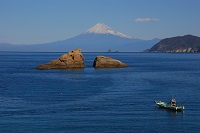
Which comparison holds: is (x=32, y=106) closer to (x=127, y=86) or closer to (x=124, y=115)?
(x=124, y=115)

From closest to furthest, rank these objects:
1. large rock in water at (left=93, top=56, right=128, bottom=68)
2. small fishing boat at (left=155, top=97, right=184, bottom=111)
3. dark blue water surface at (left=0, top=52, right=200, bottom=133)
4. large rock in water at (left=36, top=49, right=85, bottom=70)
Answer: dark blue water surface at (left=0, top=52, right=200, bottom=133), small fishing boat at (left=155, top=97, right=184, bottom=111), large rock in water at (left=36, top=49, right=85, bottom=70), large rock in water at (left=93, top=56, right=128, bottom=68)

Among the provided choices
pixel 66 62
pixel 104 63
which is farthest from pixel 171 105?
pixel 104 63

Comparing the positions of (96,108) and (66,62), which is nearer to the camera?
(96,108)

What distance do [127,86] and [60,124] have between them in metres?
42.0

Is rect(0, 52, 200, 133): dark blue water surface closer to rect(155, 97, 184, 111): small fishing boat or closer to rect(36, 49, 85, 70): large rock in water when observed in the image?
rect(155, 97, 184, 111): small fishing boat

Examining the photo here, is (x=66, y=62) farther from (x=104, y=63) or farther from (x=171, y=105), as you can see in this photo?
(x=171, y=105)

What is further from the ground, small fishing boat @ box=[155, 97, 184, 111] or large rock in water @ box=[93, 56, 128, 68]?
large rock in water @ box=[93, 56, 128, 68]

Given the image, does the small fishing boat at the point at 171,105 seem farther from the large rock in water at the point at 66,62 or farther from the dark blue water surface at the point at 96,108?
the large rock in water at the point at 66,62

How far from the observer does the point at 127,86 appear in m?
96.2

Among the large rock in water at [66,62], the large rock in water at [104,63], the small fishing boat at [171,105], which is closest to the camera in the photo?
the small fishing boat at [171,105]

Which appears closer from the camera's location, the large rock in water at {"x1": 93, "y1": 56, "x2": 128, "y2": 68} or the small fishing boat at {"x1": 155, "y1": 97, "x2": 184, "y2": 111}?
the small fishing boat at {"x1": 155, "y1": 97, "x2": 184, "y2": 111}

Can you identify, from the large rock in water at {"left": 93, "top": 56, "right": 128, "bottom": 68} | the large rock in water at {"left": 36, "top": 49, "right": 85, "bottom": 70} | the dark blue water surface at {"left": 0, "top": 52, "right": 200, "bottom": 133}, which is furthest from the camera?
the large rock in water at {"left": 93, "top": 56, "right": 128, "bottom": 68}

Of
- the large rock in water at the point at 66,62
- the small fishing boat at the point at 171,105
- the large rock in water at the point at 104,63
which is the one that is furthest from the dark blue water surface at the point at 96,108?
the large rock in water at the point at 104,63

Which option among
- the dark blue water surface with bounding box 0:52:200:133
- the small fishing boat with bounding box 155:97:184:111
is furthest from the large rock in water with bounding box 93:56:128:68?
the small fishing boat with bounding box 155:97:184:111
